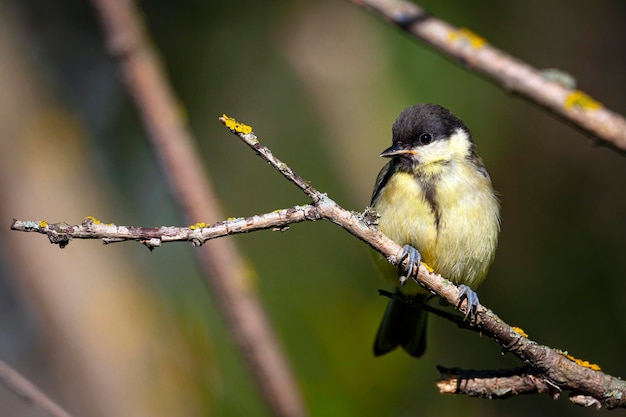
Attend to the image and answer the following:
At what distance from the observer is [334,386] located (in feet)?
17.3

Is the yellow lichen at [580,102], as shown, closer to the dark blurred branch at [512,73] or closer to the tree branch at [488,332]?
the dark blurred branch at [512,73]

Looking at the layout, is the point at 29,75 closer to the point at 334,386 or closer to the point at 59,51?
the point at 59,51

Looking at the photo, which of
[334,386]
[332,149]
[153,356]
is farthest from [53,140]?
[334,386]

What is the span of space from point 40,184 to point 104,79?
1.75 meters

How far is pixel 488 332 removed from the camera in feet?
8.21

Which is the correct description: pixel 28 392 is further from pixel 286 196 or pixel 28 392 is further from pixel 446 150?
pixel 286 196

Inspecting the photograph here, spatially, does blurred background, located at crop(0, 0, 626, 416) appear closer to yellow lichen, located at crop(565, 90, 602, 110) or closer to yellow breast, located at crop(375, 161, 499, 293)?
yellow breast, located at crop(375, 161, 499, 293)

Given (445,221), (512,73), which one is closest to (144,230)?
(512,73)

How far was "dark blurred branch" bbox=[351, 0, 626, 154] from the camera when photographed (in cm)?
271

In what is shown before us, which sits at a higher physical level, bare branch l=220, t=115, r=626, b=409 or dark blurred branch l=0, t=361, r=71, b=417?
bare branch l=220, t=115, r=626, b=409

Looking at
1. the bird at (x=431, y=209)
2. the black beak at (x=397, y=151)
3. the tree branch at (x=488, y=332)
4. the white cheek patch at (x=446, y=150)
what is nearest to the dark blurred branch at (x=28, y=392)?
the tree branch at (x=488, y=332)

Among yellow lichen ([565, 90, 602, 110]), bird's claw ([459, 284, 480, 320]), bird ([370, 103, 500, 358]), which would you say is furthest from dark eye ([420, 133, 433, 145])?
bird's claw ([459, 284, 480, 320])

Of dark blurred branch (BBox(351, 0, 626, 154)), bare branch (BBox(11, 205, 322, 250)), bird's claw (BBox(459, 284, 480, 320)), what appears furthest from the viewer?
dark blurred branch (BBox(351, 0, 626, 154))

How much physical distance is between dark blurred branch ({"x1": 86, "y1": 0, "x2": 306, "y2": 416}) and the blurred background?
0.67m
